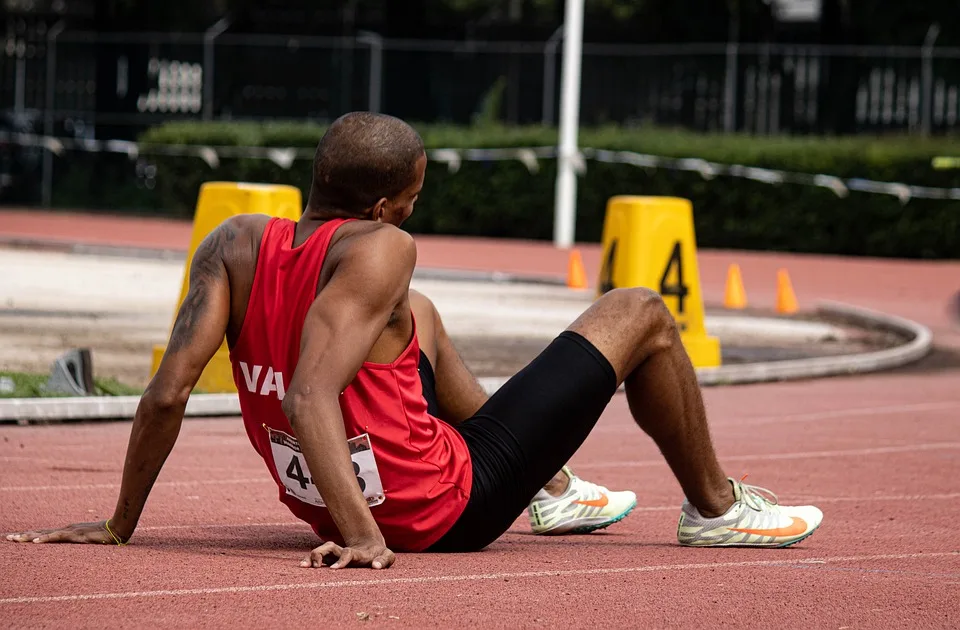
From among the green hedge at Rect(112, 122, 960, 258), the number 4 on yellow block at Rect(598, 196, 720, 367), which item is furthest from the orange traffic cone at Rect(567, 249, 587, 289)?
the number 4 on yellow block at Rect(598, 196, 720, 367)

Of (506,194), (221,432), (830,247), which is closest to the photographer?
(221,432)

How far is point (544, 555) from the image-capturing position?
16.2 ft

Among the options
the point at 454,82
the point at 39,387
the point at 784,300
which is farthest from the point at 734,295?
the point at 454,82

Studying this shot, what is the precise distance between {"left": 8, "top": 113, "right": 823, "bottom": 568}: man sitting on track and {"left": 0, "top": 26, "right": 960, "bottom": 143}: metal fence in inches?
851

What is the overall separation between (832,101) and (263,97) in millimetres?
10936

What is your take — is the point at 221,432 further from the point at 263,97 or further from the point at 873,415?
the point at 263,97

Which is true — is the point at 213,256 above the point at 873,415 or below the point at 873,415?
above

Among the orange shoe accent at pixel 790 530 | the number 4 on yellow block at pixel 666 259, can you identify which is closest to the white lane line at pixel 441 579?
the orange shoe accent at pixel 790 530

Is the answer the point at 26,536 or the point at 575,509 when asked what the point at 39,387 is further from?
the point at 575,509

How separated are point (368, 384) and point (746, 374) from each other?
7.06 meters

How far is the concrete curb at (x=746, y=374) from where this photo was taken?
8.20 meters

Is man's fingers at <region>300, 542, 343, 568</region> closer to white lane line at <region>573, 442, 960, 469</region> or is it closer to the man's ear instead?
the man's ear

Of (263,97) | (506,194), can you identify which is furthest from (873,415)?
(263,97)

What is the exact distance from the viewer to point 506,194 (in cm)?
2617
